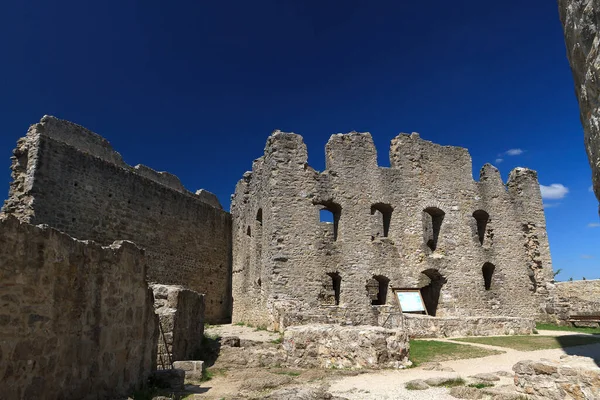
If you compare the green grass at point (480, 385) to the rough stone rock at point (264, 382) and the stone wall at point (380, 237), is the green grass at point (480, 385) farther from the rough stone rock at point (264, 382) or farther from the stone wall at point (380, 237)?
the stone wall at point (380, 237)

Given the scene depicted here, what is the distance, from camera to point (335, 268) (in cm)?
1516

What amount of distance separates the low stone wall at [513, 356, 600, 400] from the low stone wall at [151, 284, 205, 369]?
5829 millimetres

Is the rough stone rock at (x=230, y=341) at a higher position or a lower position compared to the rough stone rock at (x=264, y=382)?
higher

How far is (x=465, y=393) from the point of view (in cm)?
570

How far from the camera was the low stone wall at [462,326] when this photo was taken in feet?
41.9

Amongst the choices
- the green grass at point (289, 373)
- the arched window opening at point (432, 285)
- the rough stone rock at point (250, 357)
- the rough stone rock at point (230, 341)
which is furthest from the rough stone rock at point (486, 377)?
the arched window opening at point (432, 285)

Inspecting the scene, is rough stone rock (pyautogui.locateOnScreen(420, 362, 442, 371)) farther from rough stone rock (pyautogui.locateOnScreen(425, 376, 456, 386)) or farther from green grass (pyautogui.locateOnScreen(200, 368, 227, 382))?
green grass (pyautogui.locateOnScreen(200, 368, 227, 382))

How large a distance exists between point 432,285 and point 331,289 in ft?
14.0

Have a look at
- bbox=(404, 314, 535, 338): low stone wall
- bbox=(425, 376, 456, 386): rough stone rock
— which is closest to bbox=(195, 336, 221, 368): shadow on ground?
bbox=(425, 376, 456, 386): rough stone rock

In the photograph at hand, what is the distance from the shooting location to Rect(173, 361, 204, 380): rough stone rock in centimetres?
736

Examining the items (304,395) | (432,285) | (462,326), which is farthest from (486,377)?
(432,285)

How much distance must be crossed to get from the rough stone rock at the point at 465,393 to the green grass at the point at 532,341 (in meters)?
5.46

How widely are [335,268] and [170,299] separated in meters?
7.67

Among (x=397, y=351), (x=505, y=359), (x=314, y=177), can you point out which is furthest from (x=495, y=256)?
(x=397, y=351)
